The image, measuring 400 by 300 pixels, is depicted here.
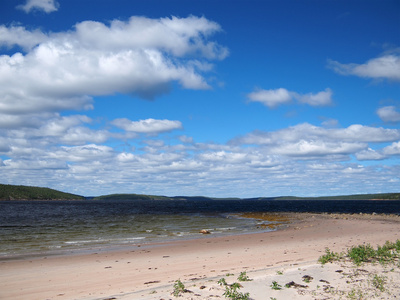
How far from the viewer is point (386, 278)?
10805 millimetres

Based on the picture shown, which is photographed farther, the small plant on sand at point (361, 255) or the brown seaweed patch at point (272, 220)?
the brown seaweed patch at point (272, 220)

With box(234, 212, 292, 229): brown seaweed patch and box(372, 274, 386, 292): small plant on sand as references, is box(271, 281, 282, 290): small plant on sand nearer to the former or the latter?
box(372, 274, 386, 292): small plant on sand

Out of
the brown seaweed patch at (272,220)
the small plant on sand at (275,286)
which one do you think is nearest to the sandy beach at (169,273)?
the small plant on sand at (275,286)

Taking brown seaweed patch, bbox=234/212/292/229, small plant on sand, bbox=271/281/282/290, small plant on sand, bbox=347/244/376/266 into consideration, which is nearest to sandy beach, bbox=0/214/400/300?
small plant on sand, bbox=271/281/282/290

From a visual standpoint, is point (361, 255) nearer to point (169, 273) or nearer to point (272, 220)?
point (169, 273)

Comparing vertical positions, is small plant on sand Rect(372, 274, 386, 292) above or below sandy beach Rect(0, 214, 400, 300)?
above

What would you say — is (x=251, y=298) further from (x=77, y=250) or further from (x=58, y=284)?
(x=77, y=250)

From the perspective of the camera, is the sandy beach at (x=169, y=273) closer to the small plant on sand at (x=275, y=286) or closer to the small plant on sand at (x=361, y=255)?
the small plant on sand at (x=275, y=286)

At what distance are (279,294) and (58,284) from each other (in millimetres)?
8898

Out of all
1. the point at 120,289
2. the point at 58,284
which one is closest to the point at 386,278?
the point at 120,289

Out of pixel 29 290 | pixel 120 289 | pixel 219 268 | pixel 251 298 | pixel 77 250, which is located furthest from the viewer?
pixel 77 250

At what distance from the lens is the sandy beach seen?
32.7 ft

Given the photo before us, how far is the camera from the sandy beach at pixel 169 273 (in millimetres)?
9977

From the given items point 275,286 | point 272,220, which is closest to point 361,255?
point 275,286
